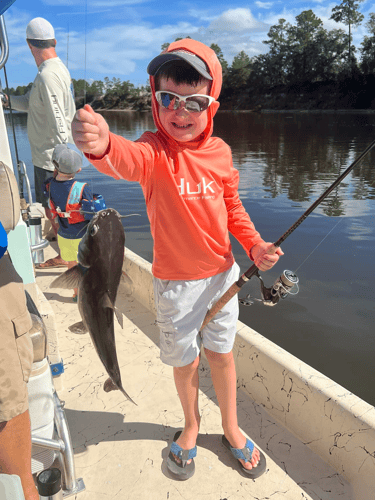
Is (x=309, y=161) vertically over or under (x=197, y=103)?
under

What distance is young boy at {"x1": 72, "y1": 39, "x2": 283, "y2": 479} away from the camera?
1726 mm

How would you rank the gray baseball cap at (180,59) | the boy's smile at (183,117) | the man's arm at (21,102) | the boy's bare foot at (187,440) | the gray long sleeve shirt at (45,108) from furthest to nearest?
the man's arm at (21,102) < the gray long sleeve shirt at (45,108) < the boy's bare foot at (187,440) < the boy's smile at (183,117) < the gray baseball cap at (180,59)

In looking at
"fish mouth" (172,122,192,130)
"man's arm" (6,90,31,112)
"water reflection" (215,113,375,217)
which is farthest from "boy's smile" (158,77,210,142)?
"water reflection" (215,113,375,217)

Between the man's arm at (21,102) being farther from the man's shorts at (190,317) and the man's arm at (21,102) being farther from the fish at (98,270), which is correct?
the fish at (98,270)

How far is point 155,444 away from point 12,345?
1250 millimetres

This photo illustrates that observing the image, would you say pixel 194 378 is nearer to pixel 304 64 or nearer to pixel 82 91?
pixel 82 91

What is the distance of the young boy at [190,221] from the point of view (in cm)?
173

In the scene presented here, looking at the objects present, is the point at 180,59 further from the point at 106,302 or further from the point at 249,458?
the point at 249,458

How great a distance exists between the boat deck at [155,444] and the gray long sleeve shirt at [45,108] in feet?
6.15

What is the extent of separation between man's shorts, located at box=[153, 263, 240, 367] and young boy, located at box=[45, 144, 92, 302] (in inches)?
21.0

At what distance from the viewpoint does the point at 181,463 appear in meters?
2.30

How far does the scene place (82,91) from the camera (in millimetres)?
1062

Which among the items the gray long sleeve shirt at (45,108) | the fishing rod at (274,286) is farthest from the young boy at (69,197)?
the fishing rod at (274,286)

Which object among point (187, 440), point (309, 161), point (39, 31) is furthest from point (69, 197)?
point (309, 161)
